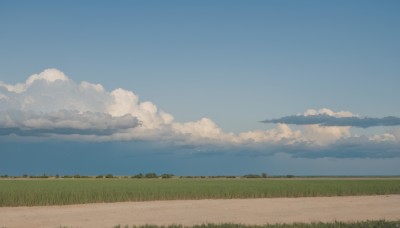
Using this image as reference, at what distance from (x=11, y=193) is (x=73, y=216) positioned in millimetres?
9403

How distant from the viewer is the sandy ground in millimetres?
27953

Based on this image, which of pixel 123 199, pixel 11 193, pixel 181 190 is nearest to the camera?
pixel 11 193

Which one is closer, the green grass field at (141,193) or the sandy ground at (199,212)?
the sandy ground at (199,212)

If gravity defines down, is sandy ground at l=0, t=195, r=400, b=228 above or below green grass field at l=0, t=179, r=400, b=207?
below

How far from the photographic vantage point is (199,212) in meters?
32.9

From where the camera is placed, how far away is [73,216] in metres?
30.0

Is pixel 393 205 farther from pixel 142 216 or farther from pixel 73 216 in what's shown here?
pixel 73 216

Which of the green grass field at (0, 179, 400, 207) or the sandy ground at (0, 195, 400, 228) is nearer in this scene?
the sandy ground at (0, 195, 400, 228)

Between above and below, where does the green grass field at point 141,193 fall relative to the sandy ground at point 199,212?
above

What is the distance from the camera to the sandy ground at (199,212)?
28.0 metres

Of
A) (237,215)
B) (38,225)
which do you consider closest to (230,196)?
(237,215)

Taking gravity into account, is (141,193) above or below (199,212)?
above

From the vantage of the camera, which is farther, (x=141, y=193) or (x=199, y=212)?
(x=141, y=193)

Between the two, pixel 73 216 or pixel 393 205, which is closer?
pixel 73 216
